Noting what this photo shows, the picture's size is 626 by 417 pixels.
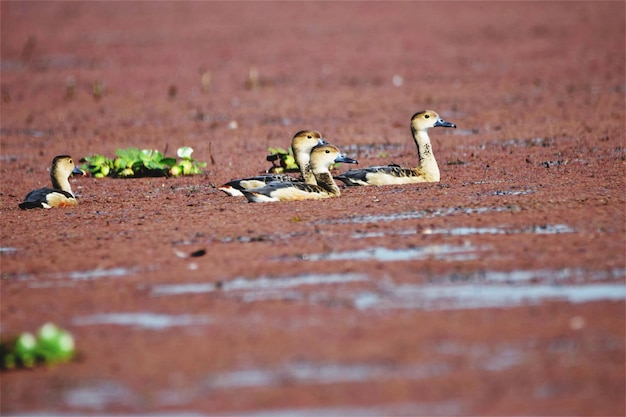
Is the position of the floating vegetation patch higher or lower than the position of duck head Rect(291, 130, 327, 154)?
A: lower

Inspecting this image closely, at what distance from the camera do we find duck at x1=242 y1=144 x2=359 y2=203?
10.9 m

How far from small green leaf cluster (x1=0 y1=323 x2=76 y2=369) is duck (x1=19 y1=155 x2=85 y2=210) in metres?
5.13

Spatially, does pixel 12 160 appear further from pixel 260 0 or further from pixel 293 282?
pixel 260 0

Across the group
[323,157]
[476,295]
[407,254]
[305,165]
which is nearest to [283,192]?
[323,157]

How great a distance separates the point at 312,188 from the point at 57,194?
251 cm

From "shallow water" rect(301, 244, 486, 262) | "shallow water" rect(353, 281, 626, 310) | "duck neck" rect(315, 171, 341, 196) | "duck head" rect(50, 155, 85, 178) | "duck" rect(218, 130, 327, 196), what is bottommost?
"shallow water" rect(353, 281, 626, 310)

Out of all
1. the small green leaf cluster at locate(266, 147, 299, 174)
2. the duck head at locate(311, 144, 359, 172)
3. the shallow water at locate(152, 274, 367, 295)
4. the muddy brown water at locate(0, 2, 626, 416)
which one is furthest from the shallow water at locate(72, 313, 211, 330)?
the small green leaf cluster at locate(266, 147, 299, 174)

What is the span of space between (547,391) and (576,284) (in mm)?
1855

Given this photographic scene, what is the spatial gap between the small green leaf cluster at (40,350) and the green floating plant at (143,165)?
7105mm

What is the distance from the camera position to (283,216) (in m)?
10.2

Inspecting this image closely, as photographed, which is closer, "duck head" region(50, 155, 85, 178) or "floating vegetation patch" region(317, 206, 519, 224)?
"floating vegetation patch" region(317, 206, 519, 224)

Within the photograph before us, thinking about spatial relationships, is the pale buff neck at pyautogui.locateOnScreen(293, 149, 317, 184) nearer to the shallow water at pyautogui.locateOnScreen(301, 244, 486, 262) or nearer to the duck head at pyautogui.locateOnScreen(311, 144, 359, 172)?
the duck head at pyautogui.locateOnScreen(311, 144, 359, 172)

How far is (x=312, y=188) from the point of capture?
1114cm

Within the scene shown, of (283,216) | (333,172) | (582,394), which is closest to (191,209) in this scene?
(283,216)
